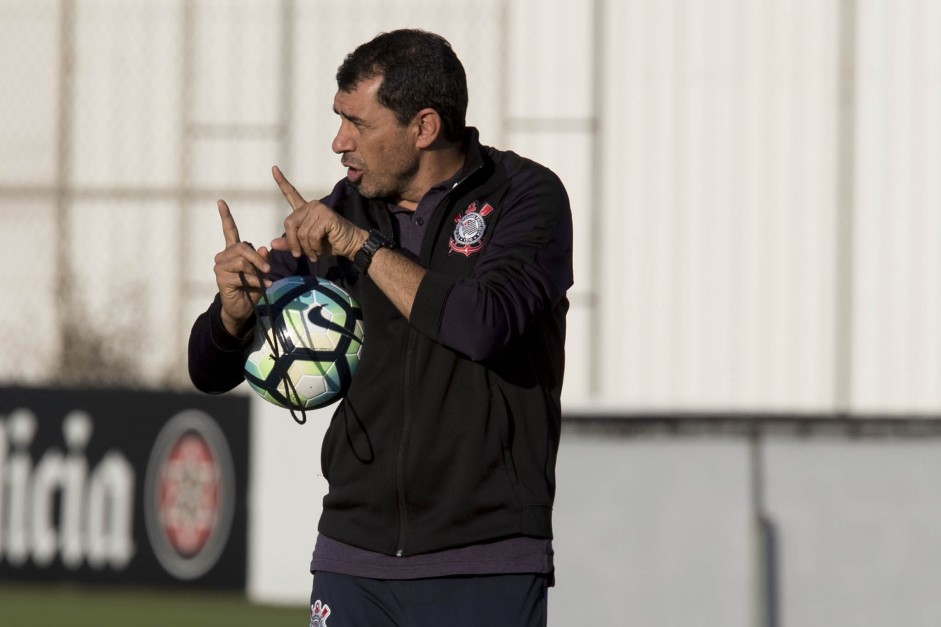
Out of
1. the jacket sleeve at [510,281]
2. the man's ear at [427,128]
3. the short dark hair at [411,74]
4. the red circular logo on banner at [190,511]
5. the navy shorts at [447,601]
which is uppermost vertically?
the short dark hair at [411,74]

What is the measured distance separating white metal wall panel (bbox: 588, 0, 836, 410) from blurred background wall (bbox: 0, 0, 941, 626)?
18 mm

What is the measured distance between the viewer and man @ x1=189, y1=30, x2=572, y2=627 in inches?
133

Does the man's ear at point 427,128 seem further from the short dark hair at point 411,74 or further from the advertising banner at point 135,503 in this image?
the advertising banner at point 135,503

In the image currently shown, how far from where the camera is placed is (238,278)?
11.5 ft

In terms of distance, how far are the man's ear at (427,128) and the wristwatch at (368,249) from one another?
26 cm

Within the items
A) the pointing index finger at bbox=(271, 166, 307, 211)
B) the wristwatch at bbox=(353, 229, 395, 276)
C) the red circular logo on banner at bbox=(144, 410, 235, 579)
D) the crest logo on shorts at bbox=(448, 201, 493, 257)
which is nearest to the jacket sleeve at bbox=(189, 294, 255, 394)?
the pointing index finger at bbox=(271, 166, 307, 211)

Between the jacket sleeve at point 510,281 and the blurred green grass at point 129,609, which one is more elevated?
the jacket sleeve at point 510,281

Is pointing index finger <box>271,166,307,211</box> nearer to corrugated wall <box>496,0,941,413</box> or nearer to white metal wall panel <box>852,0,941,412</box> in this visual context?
corrugated wall <box>496,0,941,413</box>

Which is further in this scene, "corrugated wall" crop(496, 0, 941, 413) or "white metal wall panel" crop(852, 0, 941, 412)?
"corrugated wall" crop(496, 0, 941, 413)

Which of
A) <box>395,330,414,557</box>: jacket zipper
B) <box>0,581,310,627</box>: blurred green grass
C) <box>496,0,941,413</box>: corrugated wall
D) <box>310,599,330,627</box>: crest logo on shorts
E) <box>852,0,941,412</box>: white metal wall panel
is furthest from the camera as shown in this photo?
<box>496,0,941,413</box>: corrugated wall

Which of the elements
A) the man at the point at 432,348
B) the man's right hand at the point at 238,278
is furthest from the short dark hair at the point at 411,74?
the man's right hand at the point at 238,278

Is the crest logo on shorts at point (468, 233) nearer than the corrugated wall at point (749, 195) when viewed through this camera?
Yes

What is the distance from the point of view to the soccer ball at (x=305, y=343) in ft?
11.7

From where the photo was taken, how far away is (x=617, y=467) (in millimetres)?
6770
